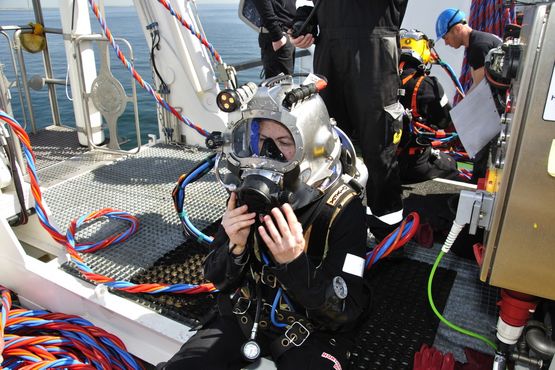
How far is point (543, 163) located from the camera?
82 centimetres

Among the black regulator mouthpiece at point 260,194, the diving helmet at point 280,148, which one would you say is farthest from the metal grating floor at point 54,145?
the black regulator mouthpiece at point 260,194

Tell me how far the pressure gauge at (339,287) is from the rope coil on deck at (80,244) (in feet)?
2.71

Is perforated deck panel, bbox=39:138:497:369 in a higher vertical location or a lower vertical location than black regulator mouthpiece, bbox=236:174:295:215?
lower

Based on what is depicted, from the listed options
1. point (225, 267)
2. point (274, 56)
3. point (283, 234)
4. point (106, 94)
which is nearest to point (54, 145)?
point (106, 94)

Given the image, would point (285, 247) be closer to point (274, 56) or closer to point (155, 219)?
point (155, 219)

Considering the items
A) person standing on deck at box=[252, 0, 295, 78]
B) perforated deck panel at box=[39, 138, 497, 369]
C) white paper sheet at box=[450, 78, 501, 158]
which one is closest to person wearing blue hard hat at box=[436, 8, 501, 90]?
person standing on deck at box=[252, 0, 295, 78]

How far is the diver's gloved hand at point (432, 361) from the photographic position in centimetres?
138

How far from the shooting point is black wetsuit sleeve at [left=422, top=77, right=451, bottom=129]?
2.85 meters

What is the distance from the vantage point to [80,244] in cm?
237

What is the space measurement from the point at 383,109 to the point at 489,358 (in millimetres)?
1213

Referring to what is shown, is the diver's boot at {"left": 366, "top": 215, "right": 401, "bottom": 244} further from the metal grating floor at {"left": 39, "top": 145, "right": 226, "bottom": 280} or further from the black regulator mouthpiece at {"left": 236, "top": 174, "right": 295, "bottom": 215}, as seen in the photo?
the black regulator mouthpiece at {"left": 236, "top": 174, "right": 295, "bottom": 215}

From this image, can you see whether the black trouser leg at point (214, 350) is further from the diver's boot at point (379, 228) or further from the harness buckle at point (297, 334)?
the diver's boot at point (379, 228)

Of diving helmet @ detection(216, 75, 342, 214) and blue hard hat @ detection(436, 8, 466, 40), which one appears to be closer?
diving helmet @ detection(216, 75, 342, 214)

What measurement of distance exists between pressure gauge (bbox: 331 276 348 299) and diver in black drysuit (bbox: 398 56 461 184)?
1661 mm
